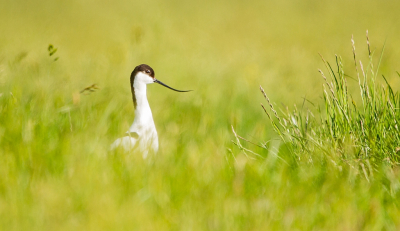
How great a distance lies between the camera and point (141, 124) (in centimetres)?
342

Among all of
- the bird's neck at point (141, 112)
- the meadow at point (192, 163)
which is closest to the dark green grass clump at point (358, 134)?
the meadow at point (192, 163)

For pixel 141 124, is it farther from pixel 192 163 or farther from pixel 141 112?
pixel 192 163

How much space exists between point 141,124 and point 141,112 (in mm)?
136

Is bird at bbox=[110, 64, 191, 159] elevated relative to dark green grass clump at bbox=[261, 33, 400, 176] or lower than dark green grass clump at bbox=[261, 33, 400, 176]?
elevated

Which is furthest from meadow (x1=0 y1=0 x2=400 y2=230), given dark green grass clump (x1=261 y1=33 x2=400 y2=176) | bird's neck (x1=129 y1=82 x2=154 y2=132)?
bird's neck (x1=129 y1=82 x2=154 y2=132)

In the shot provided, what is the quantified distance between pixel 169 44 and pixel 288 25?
4346 millimetres

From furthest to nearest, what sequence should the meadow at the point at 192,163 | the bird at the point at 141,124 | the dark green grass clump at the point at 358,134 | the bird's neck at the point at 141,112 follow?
the bird's neck at the point at 141,112, the bird at the point at 141,124, the dark green grass clump at the point at 358,134, the meadow at the point at 192,163

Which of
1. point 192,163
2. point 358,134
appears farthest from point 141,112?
point 358,134

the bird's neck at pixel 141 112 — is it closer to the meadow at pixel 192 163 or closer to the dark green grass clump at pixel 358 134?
the meadow at pixel 192 163

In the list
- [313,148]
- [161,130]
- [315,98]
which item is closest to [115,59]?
[161,130]

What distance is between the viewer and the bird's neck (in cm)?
342

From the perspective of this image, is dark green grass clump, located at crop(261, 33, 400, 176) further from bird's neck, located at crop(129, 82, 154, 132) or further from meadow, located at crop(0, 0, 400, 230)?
bird's neck, located at crop(129, 82, 154, 132)

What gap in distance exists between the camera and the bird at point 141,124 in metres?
2.94

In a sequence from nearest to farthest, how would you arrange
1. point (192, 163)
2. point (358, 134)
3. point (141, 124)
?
point (192, 163) → point (358, 134) → point (141, 124)
